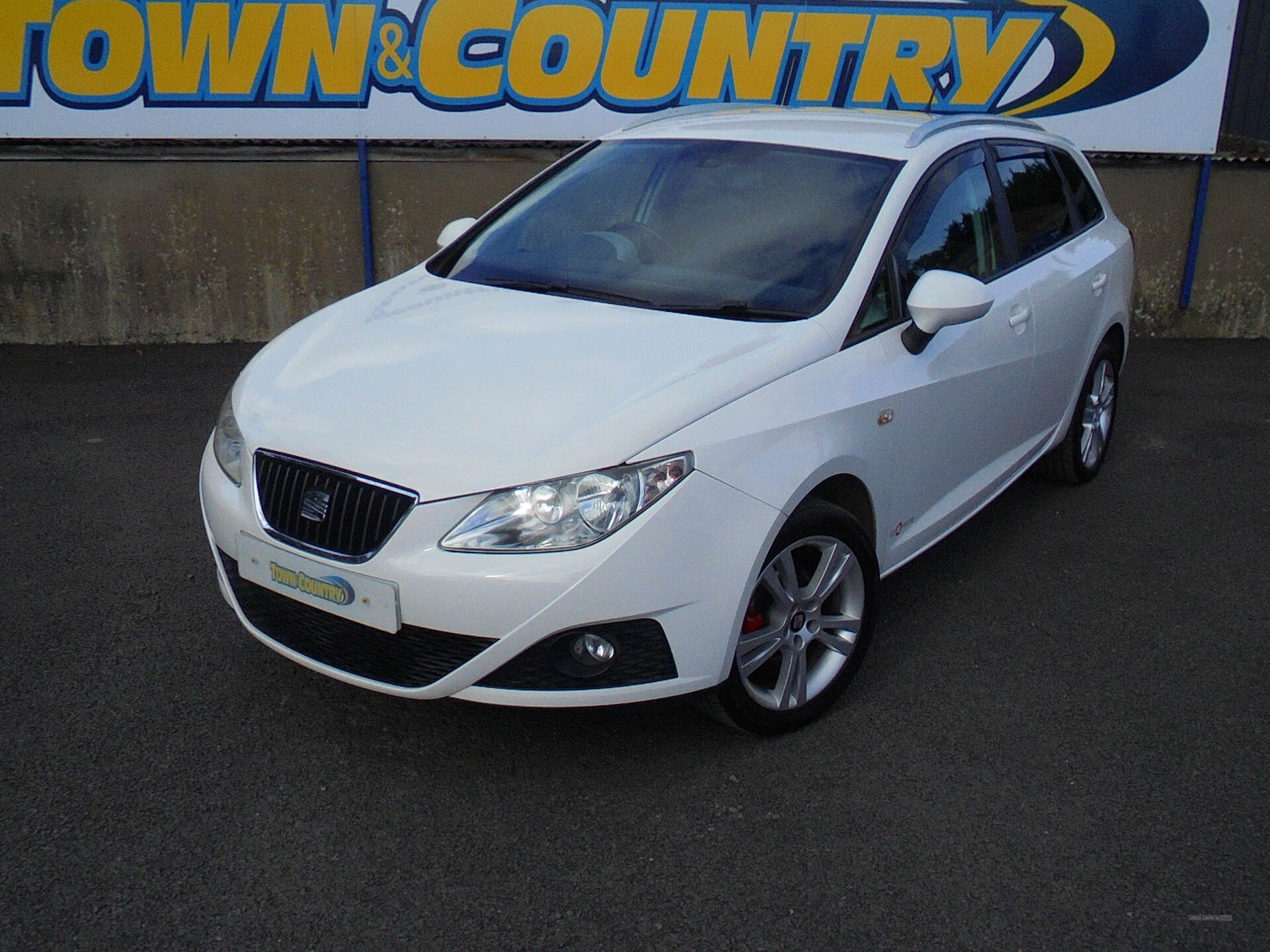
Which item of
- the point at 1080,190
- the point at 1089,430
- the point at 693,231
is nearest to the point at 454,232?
the point at 693,231

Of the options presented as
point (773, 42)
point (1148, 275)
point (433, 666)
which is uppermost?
point (773, 42)

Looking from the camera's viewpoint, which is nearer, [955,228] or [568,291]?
[568,291]

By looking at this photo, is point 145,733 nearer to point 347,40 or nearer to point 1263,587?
point 1263,587

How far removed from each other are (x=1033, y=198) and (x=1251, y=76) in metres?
6.91

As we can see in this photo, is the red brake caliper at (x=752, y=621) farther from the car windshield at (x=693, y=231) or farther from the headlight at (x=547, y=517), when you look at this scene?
the car windshield at (x=693, y=231)

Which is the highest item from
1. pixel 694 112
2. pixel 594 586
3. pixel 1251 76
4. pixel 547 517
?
pixel 694 112

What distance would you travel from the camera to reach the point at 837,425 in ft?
10.9

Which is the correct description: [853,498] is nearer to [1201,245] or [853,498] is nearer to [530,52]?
[530,52]

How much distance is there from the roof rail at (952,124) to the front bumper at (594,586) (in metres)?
1.71

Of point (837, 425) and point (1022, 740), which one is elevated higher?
point (837, 425)

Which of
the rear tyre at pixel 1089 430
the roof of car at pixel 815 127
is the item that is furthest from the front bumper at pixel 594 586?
the rear tyre at pixel 1089 430

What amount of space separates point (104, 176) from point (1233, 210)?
7509mm

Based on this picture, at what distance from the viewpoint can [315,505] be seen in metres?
2.97

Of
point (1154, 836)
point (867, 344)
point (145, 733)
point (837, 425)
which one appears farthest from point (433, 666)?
point (1154, 836)
